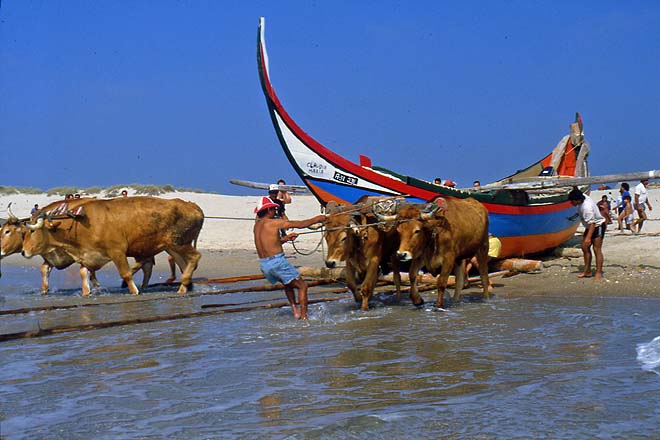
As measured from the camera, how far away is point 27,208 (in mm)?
35312

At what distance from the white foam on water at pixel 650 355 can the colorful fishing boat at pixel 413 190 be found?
5.35 meters

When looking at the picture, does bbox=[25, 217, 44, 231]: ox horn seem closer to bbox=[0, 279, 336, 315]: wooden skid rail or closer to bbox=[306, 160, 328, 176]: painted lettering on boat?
bbox=[0, 279, 336, 315]: wooden skid rail

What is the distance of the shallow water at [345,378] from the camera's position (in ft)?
16.8

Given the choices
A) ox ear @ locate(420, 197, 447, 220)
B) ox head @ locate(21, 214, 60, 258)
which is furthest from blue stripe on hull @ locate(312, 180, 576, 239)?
ox head @ locate(21, 214, 60, 258)

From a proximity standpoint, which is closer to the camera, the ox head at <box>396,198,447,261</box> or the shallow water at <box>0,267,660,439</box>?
the shallow water at <box>0,267,660,439</box>

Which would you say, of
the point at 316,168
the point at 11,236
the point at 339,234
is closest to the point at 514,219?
the point at 316,168

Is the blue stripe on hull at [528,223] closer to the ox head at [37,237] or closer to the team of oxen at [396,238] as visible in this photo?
the team of oxen at [396,238]

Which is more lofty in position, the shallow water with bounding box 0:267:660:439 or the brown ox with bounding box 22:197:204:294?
the brown ox with bounding box 22:197:204:294

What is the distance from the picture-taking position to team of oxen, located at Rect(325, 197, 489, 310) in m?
10.1

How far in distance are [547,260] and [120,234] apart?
29.3 feet

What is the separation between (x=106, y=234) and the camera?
13.1m

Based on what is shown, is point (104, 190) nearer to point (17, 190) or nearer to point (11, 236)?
point (17, 190)

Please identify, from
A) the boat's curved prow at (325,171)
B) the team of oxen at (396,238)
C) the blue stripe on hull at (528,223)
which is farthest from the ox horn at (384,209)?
the blue stripe on hull at (528,223)

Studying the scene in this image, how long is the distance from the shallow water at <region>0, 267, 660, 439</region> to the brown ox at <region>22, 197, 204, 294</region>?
387 centimetres
